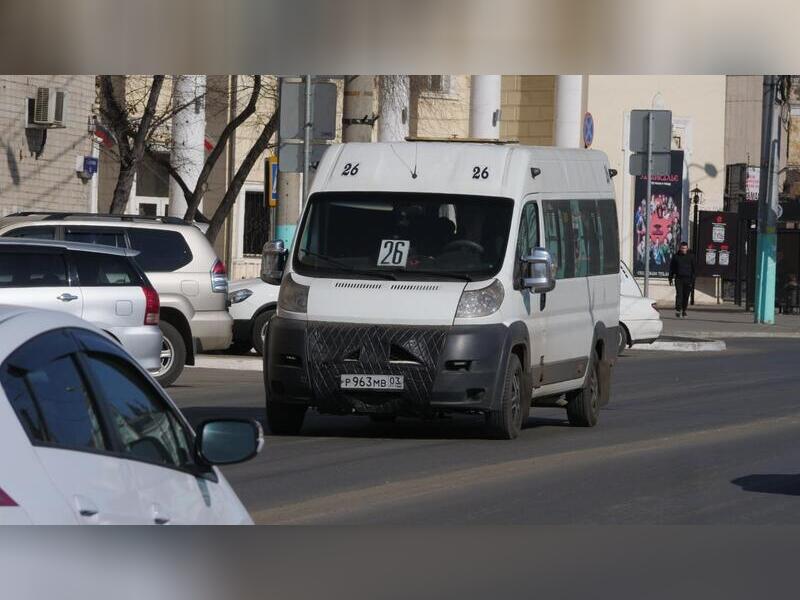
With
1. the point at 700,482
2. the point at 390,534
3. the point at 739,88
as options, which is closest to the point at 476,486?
the point at 700,482

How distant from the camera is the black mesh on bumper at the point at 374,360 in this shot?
1335 cm

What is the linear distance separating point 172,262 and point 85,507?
59.9ft

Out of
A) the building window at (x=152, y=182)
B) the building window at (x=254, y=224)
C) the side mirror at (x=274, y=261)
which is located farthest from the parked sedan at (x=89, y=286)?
the building window at (x=254, y=224)

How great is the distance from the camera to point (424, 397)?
13.4 metres

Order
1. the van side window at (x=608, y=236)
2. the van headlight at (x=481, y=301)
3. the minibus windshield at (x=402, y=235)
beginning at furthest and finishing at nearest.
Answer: the van side window at (x=608, y=236), the minibus windshield at (x=402, y=235), the van headlight at (x=481, y=301)

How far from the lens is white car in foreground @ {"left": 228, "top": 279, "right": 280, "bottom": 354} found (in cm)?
2353

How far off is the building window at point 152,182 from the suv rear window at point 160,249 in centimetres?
2640

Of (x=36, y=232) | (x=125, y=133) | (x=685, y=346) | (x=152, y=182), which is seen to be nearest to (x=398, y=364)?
(x=36, y=232)

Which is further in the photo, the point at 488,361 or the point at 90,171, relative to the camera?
the point at 90,171

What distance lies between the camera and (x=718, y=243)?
50562 mm

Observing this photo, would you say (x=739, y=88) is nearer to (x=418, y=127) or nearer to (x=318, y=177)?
(x=418, y=127)

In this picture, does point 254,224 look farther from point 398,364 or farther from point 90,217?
point 398,364

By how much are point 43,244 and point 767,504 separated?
338 inches

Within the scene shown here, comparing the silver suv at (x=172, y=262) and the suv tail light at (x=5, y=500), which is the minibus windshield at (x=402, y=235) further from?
the suv tail light at (x=5, y=500)
